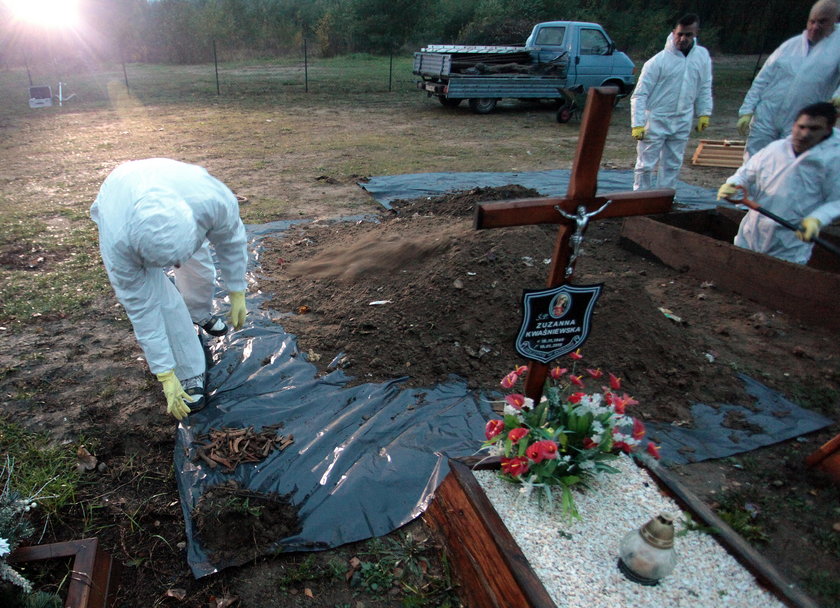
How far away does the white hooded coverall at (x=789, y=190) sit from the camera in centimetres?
316

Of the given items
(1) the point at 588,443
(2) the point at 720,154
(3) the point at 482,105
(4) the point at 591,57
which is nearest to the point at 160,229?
(1) the point at 588,443

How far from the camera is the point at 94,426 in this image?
2.47 m

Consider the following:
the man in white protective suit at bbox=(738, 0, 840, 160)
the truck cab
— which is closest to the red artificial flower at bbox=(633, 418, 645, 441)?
the man in white protective suit at bbox=(738, 0, 840, 160)

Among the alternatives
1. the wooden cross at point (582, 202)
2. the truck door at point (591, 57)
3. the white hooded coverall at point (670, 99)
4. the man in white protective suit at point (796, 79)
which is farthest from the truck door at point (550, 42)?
the wooden cross at point (582, 202)

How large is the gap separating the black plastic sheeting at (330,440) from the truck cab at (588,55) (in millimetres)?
10268

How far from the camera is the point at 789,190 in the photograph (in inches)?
130

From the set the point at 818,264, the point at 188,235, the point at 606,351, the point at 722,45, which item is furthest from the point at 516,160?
the point at 722,45

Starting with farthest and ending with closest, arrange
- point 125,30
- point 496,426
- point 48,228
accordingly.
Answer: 1. point 125,30
2. point 48,228
3. point 496,426

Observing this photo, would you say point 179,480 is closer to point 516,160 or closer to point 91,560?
point 91,560

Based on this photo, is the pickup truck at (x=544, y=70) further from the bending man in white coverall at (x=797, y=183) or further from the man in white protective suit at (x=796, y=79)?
the bending man in white coverall at (x=797, y=183)

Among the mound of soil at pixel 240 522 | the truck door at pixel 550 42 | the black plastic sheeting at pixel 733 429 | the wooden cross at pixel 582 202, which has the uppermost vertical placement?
the truck door at pixel 550 42

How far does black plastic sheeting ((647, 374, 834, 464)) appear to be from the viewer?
7.76ft

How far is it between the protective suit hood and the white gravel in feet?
4.67

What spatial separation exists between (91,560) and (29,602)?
0.57 feet
